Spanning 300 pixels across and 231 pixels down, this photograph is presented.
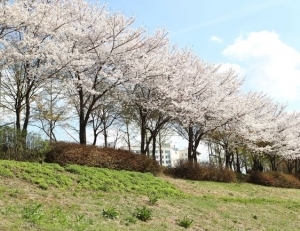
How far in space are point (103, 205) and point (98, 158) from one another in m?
8.09

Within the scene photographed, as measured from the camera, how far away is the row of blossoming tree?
1788cm

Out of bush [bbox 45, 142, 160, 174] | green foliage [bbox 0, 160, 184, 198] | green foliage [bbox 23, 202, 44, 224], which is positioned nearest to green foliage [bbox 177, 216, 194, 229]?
green foliage [bbox 0, 160, 184, 198]

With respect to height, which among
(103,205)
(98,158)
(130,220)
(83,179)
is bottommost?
(130,220)

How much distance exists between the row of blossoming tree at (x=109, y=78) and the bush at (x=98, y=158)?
187 cm

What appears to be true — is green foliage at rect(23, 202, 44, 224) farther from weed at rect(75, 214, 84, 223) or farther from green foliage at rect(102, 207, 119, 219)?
green foliage at rect(102, 207, 119, 219)

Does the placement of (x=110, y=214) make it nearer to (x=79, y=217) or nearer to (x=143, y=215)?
(x=143, y=215)

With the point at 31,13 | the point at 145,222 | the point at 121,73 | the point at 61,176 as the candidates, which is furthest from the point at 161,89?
the point at 145,222

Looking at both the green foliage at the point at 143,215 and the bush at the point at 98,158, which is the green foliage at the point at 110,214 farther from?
the bush at the point at 98,158

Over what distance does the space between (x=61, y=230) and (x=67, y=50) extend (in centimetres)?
1270

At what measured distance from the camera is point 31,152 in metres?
16.1

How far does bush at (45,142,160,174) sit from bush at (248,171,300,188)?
10360mm

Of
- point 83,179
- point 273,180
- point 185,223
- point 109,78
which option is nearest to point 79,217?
point 185,223

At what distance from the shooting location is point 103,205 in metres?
10.5

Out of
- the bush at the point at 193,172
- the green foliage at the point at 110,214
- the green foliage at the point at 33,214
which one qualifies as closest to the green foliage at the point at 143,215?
the green foliage at the point at 110,214
